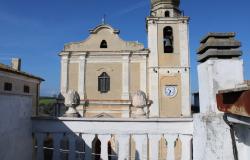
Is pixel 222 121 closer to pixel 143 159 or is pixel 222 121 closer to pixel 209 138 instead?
pixel 209 138

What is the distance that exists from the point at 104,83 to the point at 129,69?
209 centimetres

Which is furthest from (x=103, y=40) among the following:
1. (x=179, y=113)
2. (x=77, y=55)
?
(x=179, y=113)

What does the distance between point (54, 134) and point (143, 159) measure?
6.99ft

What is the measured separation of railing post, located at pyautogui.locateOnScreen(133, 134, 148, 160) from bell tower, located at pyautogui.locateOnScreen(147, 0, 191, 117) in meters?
14.4

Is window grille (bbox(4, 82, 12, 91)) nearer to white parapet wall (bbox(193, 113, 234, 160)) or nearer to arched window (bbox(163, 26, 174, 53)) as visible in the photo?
white parapet wall (bbox(193, 113, 234, 160))

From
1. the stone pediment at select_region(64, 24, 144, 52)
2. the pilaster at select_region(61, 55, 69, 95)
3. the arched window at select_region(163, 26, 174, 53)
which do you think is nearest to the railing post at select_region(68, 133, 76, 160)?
the pilaster at select_region(61, 55, 69, 95)

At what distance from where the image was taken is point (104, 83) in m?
21.9

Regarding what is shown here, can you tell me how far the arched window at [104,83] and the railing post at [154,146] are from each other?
15.2 m

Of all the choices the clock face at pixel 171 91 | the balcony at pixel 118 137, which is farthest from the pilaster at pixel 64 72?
the balcony at pixel 118 137

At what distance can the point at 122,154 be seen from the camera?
21.6 feet

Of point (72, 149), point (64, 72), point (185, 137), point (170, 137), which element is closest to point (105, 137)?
point (72, 149)

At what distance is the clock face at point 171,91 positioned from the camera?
2150cm

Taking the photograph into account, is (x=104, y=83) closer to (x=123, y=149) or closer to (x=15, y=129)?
(x=15, y=129)

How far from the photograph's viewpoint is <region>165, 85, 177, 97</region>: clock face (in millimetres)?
21500
